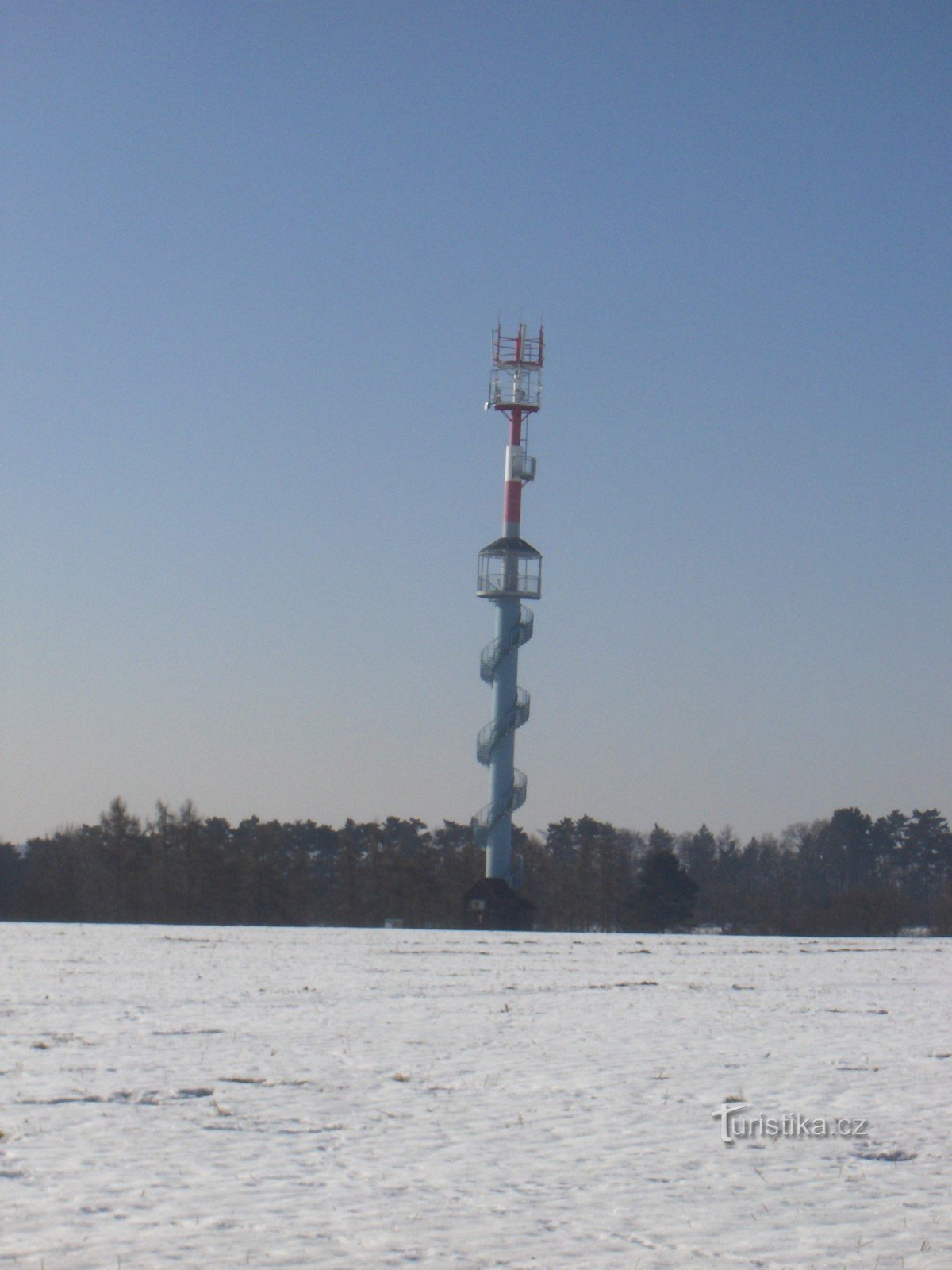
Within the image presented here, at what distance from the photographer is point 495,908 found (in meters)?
65.5

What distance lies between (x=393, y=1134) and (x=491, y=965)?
2081cm

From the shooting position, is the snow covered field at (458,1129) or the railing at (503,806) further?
the railing at (503,806)

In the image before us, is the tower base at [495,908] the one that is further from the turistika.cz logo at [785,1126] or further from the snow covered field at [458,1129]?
the turistika.cz logo at [785,1126]

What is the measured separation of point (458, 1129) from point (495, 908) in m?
54.3

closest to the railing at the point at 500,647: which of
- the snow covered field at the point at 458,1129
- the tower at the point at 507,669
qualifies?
the tower at the point at 507,669

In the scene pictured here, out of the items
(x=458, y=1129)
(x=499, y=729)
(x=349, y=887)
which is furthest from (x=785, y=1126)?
(x=349, y=887)

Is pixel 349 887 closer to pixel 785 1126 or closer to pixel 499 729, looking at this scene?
pixel 499 729

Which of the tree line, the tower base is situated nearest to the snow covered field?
the tower base

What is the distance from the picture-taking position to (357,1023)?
1866 cm

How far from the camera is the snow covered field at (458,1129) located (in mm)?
8688

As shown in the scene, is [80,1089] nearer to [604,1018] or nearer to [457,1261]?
[457,1261]

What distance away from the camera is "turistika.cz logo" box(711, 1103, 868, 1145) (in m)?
11.9

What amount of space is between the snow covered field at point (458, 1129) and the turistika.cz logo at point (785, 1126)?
0.14 meters

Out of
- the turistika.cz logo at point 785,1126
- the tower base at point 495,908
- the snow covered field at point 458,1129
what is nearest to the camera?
the snow covered field at point 458,1129
